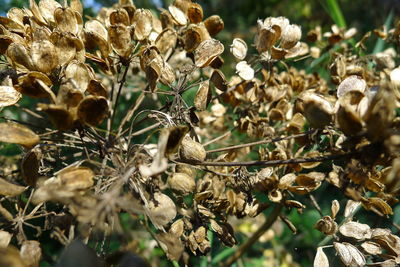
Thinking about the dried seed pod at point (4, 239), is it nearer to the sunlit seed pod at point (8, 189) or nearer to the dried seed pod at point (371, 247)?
the sunlit seed pod at point (8, 189)

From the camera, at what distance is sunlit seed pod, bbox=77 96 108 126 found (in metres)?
0.49

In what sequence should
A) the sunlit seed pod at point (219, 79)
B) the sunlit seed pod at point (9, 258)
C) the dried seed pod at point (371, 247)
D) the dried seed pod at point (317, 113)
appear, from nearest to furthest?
the sunlit seed pod at point (9, 258), the dried seed pod at point (317, 113), the dried seed pod at point (371, 247), the sunlit seed pod at point (219, 79)

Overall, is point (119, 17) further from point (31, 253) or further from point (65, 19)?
point (31, 253)

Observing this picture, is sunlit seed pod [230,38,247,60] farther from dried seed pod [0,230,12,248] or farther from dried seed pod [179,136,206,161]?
dried seed pod [0,230,12,248]

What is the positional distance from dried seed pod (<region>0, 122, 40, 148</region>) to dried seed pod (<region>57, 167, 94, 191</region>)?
0.06 m

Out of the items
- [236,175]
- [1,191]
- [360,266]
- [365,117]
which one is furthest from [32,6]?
[360,266]

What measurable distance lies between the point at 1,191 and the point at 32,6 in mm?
322

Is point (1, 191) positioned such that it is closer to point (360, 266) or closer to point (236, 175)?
point (236, 175)

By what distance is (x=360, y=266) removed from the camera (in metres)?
0.57

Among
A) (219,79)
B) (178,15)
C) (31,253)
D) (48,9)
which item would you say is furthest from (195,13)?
(31,253)

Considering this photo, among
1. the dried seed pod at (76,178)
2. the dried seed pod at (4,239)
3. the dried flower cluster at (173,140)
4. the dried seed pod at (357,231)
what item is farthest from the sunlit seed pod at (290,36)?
the dried seed pod at (4,239)

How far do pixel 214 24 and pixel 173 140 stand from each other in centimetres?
33

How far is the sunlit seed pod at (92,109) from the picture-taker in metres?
0.49

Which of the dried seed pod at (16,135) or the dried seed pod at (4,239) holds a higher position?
the dried seed pod at (16,135)
